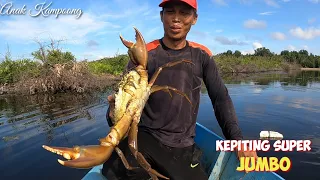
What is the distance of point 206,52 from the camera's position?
142 inches

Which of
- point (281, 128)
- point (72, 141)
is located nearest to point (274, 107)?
point (281, 128)

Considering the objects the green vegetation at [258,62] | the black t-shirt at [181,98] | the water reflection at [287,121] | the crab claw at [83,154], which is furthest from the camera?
the green vegetation at [258,62]

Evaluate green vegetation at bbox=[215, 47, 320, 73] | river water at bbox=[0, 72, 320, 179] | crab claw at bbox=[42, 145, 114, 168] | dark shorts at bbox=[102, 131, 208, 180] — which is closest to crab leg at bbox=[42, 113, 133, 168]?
crab claw at bbox=[42, 145, 114, 168]

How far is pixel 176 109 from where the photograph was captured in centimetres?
331

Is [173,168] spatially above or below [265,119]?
above

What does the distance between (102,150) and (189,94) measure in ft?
4.50

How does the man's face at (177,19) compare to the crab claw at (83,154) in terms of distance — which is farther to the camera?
the man's face at (177,19)

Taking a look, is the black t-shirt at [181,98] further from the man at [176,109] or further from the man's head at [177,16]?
the man's head at [177,16]

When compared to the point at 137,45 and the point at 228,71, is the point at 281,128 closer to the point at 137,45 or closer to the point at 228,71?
the point at 137,45

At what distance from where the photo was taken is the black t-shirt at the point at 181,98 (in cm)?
327

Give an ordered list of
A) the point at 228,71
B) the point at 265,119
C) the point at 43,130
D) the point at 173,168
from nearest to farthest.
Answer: the point at 173,168, the point at 43,130, the point at 265,119, the point at 228,71

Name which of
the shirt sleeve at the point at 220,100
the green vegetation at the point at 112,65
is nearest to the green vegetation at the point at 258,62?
the green vegetation at the point at 112,65

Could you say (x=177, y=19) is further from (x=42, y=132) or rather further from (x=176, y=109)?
(x=42, y=132)

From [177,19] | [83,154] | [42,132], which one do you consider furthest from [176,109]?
[42,132]
